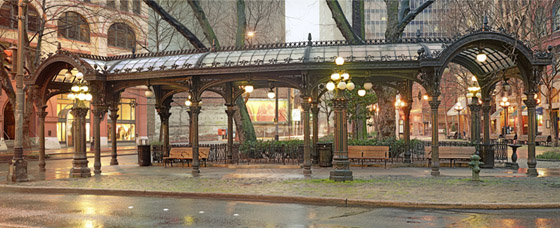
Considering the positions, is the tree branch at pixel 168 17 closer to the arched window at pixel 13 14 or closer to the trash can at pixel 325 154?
the trash can at pixel 325 154

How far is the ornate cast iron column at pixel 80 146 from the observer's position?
18922 mm

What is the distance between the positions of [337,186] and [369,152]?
6371 millimetres

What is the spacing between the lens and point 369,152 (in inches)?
821

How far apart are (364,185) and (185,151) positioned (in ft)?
34.3

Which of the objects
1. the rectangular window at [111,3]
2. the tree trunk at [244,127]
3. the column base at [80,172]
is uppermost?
the rectangular window at [111,3]

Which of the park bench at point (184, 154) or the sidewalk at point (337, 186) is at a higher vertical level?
the park bench at point (184, 154)

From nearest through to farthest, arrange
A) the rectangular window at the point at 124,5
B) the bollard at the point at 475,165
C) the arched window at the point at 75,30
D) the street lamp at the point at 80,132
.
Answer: the bollard at the point at 475,165 < the street lamp at the point at 80,132 < the arched window at the point at 75,30 < the rectangular window at the point at 124,5

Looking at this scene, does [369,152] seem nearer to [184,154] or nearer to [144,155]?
[184,154]

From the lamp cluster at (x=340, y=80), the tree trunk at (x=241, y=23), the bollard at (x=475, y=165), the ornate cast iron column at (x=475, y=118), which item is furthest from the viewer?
the tree trunk at (x=241, y=23)

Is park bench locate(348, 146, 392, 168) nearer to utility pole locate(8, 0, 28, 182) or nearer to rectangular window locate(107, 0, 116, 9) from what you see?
utility pole locate(8, 0, 28, 182)

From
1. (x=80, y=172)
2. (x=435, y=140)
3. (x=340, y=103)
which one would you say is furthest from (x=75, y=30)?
(x=435, y=140)

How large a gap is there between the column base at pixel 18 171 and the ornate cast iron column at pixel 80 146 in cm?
195

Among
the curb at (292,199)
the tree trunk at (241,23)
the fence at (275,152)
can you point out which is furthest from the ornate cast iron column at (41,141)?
the tree trunk at (241,23)

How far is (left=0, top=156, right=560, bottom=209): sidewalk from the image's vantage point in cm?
1214
